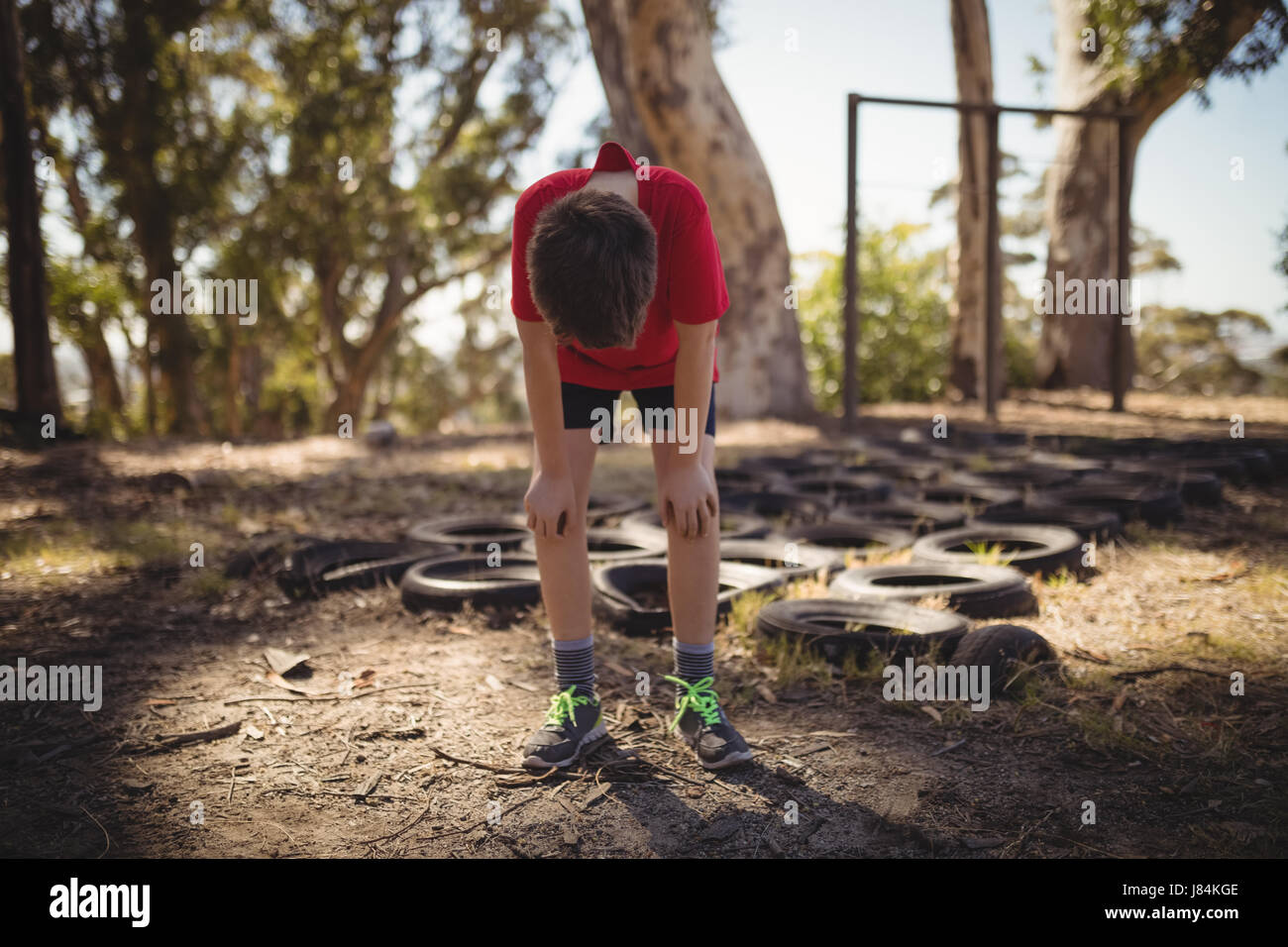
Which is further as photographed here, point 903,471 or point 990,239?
point 990,239

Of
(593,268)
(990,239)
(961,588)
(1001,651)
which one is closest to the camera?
(593,268)

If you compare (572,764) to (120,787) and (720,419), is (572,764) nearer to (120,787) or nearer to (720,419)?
(120,787)

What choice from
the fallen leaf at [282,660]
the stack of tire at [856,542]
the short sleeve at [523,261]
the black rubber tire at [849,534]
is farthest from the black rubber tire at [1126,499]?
the fallen leaf at [282,660]

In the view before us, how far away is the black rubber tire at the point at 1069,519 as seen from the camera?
4270 millimetres

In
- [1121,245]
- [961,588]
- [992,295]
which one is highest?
[1121,245]

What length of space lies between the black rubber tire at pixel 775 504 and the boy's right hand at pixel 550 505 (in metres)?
3.03

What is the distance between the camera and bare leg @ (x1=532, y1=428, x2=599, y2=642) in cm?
227

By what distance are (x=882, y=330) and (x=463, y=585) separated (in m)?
12.1

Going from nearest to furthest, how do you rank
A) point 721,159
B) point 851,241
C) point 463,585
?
point 463,585
point 851,241
point 721,159

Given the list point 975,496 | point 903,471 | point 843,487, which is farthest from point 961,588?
point 903,471

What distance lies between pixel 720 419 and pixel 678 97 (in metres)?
3.75

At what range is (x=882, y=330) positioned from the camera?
14328 millimetres

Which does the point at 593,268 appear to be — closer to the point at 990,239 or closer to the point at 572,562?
the point at 572,562
